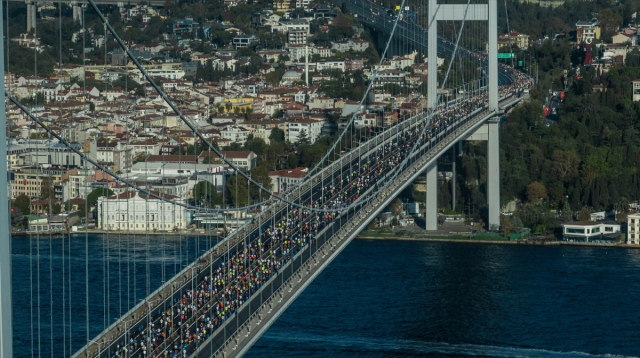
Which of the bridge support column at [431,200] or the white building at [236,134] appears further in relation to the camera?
the white building at [236,134]

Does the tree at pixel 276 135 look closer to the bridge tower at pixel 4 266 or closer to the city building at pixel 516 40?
the city building at pixel 516 40

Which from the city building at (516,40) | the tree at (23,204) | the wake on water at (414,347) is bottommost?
the wake on water at (414,347)

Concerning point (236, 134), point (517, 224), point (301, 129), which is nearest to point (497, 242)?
point (517, 224)

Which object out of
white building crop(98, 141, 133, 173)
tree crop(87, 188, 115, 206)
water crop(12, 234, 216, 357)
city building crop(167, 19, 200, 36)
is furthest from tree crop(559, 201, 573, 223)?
city building crop(167, 19, 200, 36)

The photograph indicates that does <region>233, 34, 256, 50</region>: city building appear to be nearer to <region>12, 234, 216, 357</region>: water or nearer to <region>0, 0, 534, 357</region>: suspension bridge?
<region>0, 0, 534, 357</region>: suspension bridge

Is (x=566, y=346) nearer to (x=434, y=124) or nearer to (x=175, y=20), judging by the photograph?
(x=434, y=124)

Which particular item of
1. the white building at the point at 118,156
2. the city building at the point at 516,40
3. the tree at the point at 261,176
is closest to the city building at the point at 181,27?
the city building at the point at 516,40

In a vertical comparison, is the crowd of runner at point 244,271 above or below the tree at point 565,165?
below
